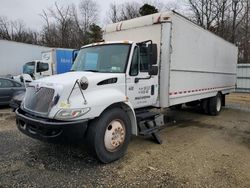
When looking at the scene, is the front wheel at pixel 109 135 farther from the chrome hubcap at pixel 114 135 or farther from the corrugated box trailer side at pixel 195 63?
→ the corrugated box trailer side at pixel 195 63

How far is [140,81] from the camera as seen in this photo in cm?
568

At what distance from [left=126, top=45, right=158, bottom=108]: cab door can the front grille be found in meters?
1.66

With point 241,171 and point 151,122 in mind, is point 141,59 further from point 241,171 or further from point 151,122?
point 241,171

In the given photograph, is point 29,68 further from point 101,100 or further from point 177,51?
point 101,100

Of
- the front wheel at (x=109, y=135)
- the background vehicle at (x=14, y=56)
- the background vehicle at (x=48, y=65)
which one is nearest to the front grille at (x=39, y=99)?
the front wheel at (x=109, y=135)

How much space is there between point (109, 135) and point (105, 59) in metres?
1.68

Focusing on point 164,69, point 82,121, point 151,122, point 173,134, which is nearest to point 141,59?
point 164,69

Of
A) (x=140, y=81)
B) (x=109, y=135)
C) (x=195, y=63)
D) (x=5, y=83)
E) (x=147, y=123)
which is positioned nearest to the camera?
(x=109, y=135)

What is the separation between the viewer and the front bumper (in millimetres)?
Answer: 4203

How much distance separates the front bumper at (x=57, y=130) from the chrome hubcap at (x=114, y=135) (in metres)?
0.55

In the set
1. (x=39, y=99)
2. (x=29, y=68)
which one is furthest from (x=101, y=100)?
(x=29, y=68)

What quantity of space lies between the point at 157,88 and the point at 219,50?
16.1ft

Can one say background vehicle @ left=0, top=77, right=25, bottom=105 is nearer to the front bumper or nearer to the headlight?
the front bumper

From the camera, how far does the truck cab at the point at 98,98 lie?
14.1 feet
